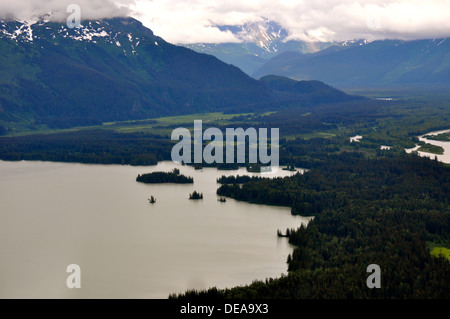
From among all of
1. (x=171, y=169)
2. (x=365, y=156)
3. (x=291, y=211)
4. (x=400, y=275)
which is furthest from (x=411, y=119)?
(x=400, y=275)

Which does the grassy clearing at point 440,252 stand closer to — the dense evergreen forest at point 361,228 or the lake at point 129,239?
the dense evergreen forest at point 361,228

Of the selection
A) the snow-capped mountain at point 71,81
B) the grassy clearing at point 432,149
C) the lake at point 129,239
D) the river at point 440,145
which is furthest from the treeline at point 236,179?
the snow-capped mountain at point 71,81

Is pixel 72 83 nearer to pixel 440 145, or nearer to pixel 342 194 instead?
pixel 440 145

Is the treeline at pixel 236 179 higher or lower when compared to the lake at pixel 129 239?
higher

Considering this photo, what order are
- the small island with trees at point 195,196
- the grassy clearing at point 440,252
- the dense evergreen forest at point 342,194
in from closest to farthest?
1. the dense evergreen forest at point 342,194
2. the grassy clearing at point 440,252
3. the small island with trees at point 195,196

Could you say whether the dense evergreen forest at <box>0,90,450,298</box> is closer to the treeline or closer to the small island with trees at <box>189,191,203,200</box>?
the treeline

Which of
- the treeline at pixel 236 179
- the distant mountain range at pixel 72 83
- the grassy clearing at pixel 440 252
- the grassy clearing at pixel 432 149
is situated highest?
the distant mountain range at pixel 72 83
